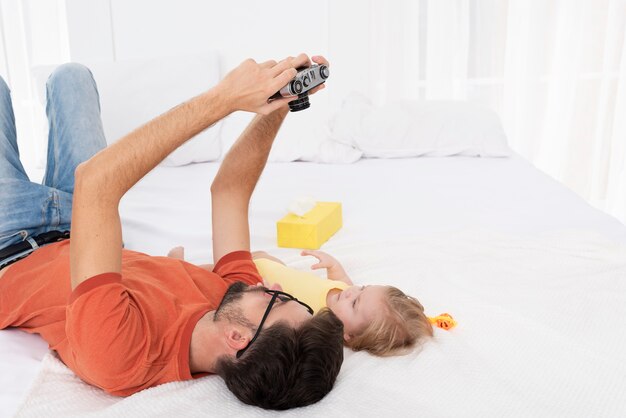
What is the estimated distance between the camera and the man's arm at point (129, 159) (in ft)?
3.29

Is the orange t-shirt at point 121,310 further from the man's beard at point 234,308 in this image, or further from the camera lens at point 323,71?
the camera lens at point 323,71

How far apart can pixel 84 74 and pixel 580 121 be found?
247 centimetres

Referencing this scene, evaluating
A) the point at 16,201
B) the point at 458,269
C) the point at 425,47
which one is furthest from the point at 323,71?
the point at 425,47

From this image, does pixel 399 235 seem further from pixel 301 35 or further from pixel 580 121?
pixel 580 121

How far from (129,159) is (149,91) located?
1733 mm

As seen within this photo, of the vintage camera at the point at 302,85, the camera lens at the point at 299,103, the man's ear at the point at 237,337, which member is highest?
the vintage camera at the point at 302,85

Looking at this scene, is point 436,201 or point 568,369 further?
point 436,201

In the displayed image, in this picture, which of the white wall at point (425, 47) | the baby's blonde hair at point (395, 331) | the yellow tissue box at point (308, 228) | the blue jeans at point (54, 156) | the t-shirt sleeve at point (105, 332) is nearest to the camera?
the t-shirt sleeve at point (105, 332)

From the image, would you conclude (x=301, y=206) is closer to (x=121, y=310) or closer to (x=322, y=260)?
(x=322, y=260)

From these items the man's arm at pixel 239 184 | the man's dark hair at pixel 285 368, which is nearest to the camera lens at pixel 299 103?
the man's arm at pixel 239 184

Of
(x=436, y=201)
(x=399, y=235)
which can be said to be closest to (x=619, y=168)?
(x=436, y=201)

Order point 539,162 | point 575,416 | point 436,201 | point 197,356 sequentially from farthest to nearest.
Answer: point 539,162 < point 436,201 < point 197,356 < point 575,416

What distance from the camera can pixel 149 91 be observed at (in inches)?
105

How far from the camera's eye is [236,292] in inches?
44.7
